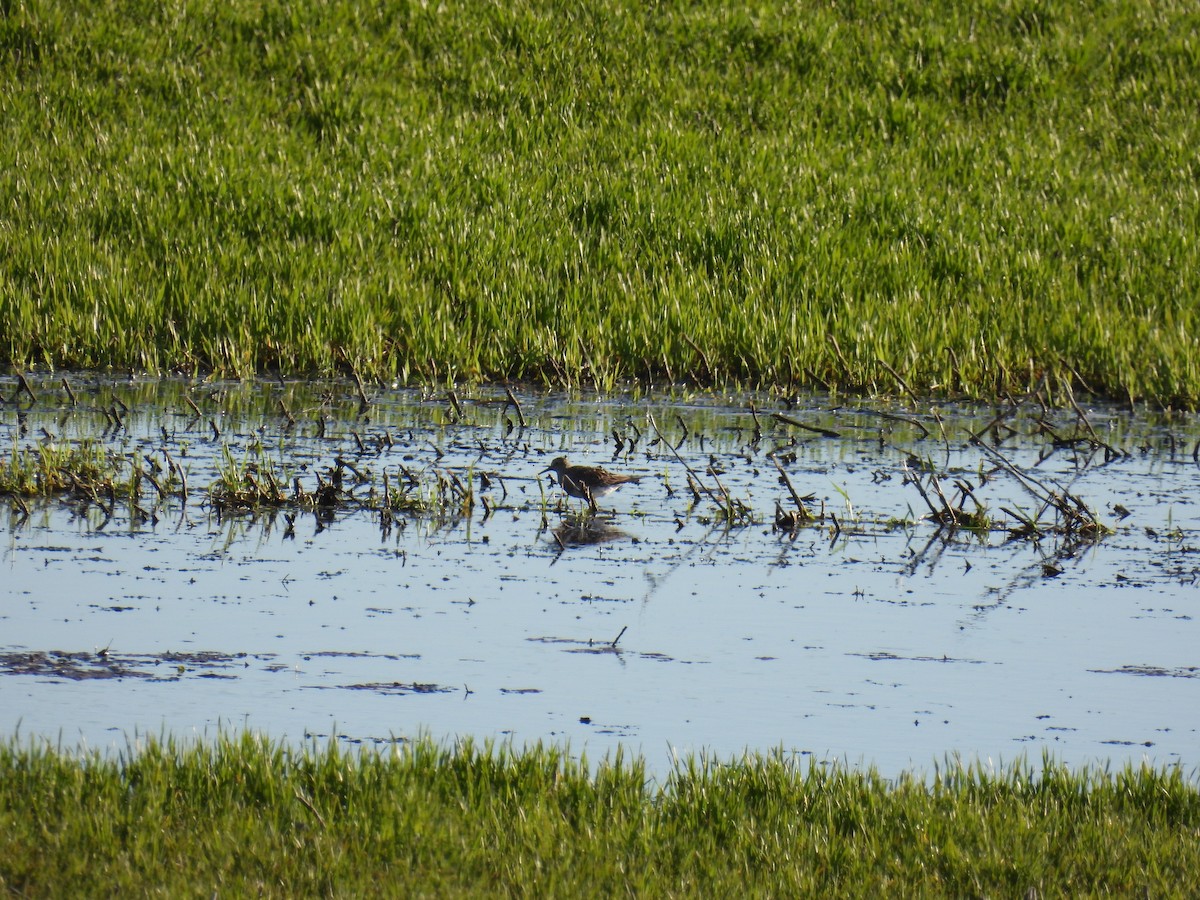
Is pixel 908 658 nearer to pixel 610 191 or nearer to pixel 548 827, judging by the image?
pixel 548 827

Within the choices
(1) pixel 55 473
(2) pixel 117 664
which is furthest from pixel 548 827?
(1) pixel 55 473

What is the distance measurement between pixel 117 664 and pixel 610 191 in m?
10.2

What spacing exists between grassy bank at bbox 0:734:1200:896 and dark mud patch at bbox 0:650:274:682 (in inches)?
27.2

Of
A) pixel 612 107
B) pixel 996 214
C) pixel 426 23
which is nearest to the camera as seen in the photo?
pixel 996 214

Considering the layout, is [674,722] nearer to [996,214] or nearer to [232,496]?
[232,496]

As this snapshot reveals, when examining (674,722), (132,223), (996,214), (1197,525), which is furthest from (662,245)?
(674,722)

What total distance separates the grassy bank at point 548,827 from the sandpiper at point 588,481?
135 inches

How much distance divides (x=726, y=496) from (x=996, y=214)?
27.3ft

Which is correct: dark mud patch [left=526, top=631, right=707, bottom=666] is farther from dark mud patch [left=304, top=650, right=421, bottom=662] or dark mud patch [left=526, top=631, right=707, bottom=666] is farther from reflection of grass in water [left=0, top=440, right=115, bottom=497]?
reflection of grass in water [left=0, top=440, right=115, bottom=497]

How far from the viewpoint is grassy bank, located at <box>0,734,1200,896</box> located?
169 inches

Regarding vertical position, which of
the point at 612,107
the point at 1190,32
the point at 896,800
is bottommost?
the point at 896,800

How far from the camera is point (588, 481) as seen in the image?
8.45m

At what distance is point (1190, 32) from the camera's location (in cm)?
2145

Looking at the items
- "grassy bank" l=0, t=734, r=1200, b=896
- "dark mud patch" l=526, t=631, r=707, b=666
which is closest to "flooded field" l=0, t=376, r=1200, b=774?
"dark mud patch" l=526, t=631, r=707, b=666
